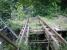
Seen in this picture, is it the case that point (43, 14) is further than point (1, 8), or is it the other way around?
point (43, 14)

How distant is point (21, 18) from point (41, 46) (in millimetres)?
6187

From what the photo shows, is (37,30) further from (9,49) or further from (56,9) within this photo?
(56,9)

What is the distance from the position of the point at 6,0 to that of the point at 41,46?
4527mm

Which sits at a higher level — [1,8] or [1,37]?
[1,37]

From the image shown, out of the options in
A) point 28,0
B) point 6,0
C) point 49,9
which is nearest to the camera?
point 28,0

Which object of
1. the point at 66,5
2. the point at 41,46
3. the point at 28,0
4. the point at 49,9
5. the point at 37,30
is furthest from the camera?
the point at 66,5

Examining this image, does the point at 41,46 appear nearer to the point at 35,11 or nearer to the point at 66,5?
the point at 35,11

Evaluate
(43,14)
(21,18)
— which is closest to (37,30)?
(21,18)

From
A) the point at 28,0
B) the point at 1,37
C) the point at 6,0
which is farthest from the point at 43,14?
the point at 1,37

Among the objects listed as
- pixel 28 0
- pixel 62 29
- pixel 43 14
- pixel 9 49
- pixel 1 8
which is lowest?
pixel 43 14

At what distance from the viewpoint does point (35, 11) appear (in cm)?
1565

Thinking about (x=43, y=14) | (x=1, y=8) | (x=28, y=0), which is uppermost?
(x=28, y=0)

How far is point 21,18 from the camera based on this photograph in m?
14.4

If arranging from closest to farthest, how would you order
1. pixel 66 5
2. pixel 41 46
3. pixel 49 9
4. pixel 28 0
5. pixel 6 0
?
pixel 28 0 < pixel 41 46 < pixel 6 0 < pixel 49 9 < pixel 66 5
